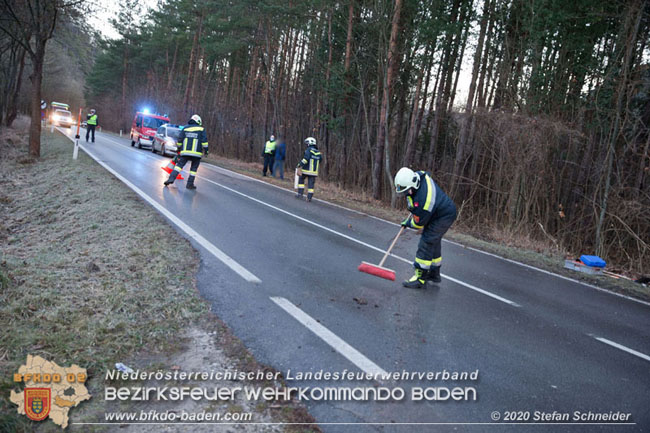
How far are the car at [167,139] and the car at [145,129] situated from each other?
6.51 ft

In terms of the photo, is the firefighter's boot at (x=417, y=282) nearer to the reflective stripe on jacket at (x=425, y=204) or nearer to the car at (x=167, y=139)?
the reflective stripe on jacket at (x=425, y=204)

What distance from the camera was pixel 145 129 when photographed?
91.1 ft

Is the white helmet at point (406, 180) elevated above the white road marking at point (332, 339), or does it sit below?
above

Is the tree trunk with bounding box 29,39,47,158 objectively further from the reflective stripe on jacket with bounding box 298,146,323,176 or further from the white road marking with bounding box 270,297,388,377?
the white road marking with bounding box 270,297,388,377

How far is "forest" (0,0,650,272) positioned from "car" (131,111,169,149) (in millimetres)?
6644

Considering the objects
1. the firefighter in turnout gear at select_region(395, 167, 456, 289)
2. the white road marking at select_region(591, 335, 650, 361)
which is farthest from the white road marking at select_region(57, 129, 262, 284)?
the white road marking at select_region(591, 335, 650, 361)

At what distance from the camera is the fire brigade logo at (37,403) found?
9.58 feet

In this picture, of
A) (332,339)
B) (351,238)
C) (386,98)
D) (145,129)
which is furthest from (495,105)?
(145,129)

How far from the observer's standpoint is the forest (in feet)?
39.7

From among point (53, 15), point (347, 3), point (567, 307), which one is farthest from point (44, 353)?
point (347, 3)

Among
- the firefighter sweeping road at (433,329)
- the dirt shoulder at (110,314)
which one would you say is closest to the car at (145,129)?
the dirt shoulder at (110,314)

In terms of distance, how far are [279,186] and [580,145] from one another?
10488 millimetres

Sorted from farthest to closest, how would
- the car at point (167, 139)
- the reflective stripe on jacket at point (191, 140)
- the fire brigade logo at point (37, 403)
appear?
the car at point (167, 139) → the reflective stripe on jacket at point (191, 140) → the fire brigade logo at point (37, 403)

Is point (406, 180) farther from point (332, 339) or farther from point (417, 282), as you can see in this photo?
point (332, 339)
